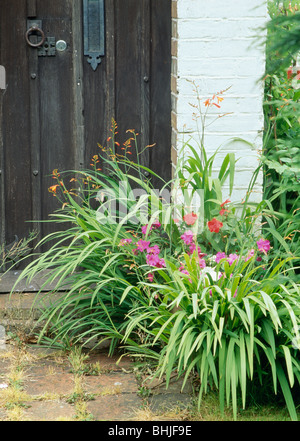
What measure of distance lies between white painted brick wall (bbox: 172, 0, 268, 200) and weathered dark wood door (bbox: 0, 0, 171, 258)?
0.29 meters

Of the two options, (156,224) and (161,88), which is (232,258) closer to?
(156,224)

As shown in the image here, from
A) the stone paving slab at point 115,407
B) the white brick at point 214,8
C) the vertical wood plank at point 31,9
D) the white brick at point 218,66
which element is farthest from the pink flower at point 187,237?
the vertical wood plank at point 31,9

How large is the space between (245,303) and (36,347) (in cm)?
136

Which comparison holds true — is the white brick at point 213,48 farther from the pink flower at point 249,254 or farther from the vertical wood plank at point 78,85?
the pink flower at point 249,254

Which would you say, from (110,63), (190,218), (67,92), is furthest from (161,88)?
(190,218)

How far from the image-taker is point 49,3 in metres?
4.16

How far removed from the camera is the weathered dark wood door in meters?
4.18

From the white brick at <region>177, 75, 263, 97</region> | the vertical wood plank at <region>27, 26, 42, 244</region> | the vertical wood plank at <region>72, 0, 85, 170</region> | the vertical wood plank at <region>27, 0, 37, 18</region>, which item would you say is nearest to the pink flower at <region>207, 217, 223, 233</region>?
the white brick at <region>177, 75, 263, 97</region>

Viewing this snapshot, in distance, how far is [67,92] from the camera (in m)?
4.25

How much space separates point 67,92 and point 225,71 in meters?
0.97

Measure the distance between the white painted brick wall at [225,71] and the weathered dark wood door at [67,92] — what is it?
291mm

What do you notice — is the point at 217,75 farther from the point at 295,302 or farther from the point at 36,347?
the point at 36,347

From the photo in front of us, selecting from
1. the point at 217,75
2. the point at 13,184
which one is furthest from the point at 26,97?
the point at 217,75

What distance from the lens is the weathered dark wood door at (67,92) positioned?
13.7ft
